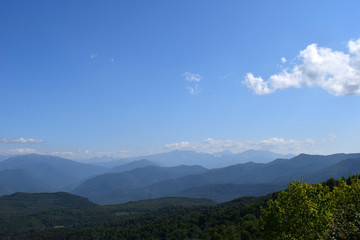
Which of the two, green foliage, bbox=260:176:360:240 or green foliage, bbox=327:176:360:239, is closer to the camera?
green foliage, bbox=327:176:360:239

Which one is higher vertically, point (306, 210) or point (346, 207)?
point (346, 207)

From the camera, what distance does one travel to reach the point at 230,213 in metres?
162

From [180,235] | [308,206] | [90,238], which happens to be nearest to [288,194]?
[308,206]

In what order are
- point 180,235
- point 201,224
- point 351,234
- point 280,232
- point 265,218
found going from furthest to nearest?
point 201,224
point 180,235
point 265,218
point 280,232
point 351,234

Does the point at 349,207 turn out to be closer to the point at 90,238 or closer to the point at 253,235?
the point at 253,235

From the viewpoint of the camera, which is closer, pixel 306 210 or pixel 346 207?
pixel 346 207

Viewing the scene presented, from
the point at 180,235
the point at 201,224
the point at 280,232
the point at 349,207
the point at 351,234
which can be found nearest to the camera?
the point at 351,234

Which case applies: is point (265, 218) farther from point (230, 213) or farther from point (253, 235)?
point (230, 213)

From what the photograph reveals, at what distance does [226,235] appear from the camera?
111m

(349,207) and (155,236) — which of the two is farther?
(155,236)

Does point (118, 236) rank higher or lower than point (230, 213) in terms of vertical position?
lower

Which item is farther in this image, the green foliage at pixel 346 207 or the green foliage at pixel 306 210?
the green foliage at pixel 306 210

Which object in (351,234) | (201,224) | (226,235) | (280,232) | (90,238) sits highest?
(351,234)

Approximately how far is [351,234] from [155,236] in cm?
16669
